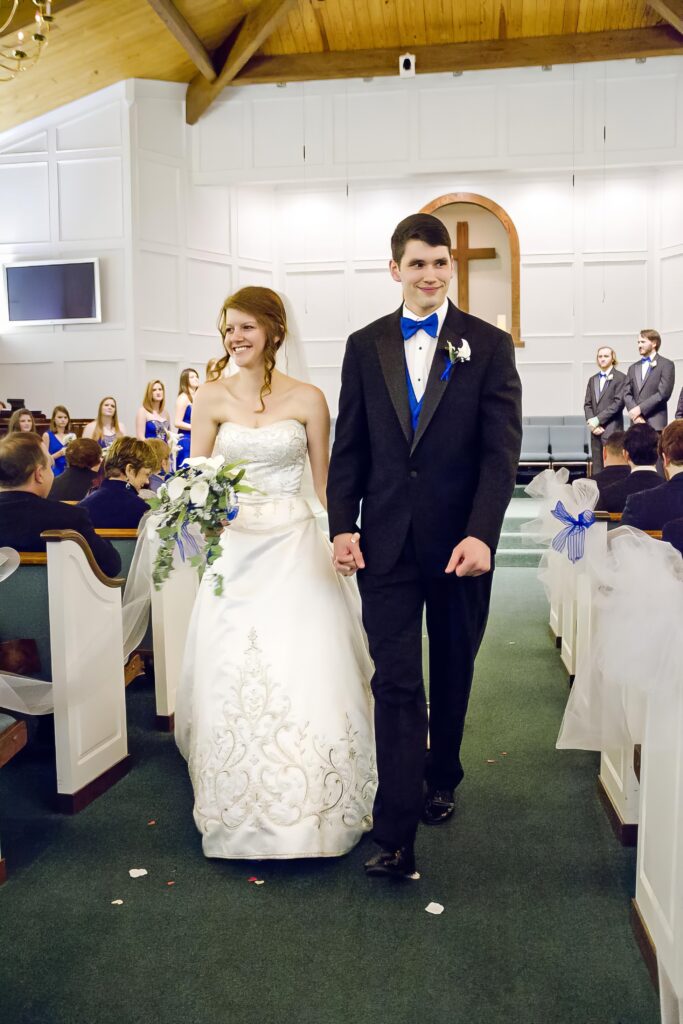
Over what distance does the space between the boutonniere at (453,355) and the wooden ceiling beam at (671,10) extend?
9741mm

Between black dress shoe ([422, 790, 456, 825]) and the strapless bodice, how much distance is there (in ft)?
3.68

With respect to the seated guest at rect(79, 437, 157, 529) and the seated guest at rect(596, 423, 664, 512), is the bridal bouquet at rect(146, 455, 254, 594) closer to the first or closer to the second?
the seated guest at rect(79, 437, 157, 529)

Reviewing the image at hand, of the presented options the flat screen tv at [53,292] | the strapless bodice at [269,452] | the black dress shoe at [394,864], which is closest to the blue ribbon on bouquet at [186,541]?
the strapless bodice at [269,452]

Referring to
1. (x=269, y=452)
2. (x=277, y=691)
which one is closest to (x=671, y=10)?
(x=269, y=452)

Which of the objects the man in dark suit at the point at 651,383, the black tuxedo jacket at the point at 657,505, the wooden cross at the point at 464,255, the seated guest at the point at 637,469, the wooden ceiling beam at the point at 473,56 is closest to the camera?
the black tuxedo jacket at the point at 657,505

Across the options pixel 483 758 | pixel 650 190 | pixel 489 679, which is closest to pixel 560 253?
pixel 650 190

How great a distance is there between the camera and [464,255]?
13414 millimetres

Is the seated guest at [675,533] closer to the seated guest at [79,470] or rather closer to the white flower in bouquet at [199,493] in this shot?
the white flower in bouquet at [199,493]

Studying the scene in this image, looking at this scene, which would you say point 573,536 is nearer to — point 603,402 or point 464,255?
point 603,402

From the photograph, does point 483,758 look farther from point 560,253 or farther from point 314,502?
point 560,253

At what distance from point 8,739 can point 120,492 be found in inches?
85.8

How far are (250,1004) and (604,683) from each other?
1157 millimetres

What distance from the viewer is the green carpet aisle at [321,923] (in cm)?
212

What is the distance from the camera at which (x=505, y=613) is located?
21.5 ft
